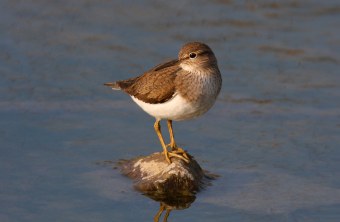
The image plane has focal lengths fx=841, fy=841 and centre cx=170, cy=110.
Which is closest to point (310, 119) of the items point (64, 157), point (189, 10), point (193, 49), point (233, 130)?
point (233, 130)

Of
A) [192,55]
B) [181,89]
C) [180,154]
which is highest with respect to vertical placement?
[192,55]

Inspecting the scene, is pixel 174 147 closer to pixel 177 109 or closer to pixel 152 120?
pixel 177 109

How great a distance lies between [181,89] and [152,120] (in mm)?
1782

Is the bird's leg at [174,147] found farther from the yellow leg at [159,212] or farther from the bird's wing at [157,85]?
the yellow leg at [159,212]

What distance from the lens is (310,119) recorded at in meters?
11.2

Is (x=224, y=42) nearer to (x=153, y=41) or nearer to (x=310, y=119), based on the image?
(x=153, y=41)

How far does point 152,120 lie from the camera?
1131 centimetres

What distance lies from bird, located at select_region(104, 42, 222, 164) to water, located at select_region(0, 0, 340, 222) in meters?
0.77

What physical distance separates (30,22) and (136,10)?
6.06 ft

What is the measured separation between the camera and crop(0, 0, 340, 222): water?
9258 mm

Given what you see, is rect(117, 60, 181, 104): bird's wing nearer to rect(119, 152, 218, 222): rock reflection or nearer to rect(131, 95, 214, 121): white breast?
rect(131, 95, 214, 121): white breast

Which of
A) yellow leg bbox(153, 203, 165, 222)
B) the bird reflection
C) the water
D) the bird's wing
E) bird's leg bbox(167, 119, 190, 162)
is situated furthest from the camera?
bird's leg bbox(167, 119, 190, 162)

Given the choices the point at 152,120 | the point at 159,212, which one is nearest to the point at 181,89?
the point at 159,212

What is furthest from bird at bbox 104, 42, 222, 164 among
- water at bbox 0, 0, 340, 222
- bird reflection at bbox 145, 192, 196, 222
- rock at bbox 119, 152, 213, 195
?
water at bbox 0, 0, 340, 222
